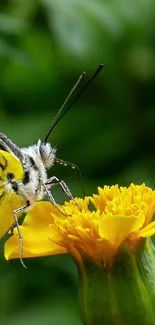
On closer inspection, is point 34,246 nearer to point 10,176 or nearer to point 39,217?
point 39,217

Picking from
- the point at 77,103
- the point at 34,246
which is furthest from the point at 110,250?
the point at 77,103

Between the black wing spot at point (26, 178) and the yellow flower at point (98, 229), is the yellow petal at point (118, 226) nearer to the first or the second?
the yellow flower at point (98, 229)

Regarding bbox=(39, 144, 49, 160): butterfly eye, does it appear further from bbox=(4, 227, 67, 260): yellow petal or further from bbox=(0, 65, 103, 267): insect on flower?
bbox=(4, 227, 67, 260): yellow petal

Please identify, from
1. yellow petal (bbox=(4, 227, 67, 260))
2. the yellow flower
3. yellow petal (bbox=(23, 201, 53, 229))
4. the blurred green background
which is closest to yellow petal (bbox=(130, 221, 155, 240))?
the yellow flower

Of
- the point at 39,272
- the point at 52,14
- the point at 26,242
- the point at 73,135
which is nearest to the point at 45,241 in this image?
the point at 26,242

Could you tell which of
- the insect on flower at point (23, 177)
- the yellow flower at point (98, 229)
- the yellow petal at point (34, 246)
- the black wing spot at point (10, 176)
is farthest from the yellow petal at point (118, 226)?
the black wing spot at point (10, 176)

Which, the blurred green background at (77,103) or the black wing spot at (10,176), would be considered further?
the blurred green background at (77,103)
